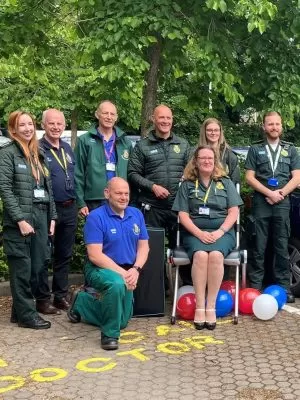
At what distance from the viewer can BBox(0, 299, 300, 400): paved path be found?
13.9 ft

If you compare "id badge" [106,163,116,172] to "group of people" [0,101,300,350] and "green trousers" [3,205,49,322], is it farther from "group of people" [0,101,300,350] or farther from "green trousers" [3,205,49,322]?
"green trousers" [3,205,49,322]

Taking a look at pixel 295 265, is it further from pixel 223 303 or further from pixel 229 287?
pixel 223 303

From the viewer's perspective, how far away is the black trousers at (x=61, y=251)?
6.02 m

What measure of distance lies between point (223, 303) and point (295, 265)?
3.81 feet

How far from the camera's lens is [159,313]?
5.95 meters

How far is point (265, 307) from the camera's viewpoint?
18.8 ft

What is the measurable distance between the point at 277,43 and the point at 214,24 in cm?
79

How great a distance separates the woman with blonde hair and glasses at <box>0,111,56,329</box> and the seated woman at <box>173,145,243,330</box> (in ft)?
4.09

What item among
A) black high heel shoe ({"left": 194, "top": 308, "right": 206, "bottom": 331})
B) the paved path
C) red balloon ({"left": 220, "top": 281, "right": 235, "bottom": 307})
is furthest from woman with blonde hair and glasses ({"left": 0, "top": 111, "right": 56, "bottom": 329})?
red balloon ({"left": 220, "top": 281, "right": 235, "bottom": 307})

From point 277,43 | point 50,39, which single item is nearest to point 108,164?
point 277,43

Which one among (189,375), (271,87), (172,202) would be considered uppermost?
(271,87)

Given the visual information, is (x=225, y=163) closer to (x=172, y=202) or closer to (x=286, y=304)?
(x=172, y=202)

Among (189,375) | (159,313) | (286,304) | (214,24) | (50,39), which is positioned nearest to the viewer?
(189,375)

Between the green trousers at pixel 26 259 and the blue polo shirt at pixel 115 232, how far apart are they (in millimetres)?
446
